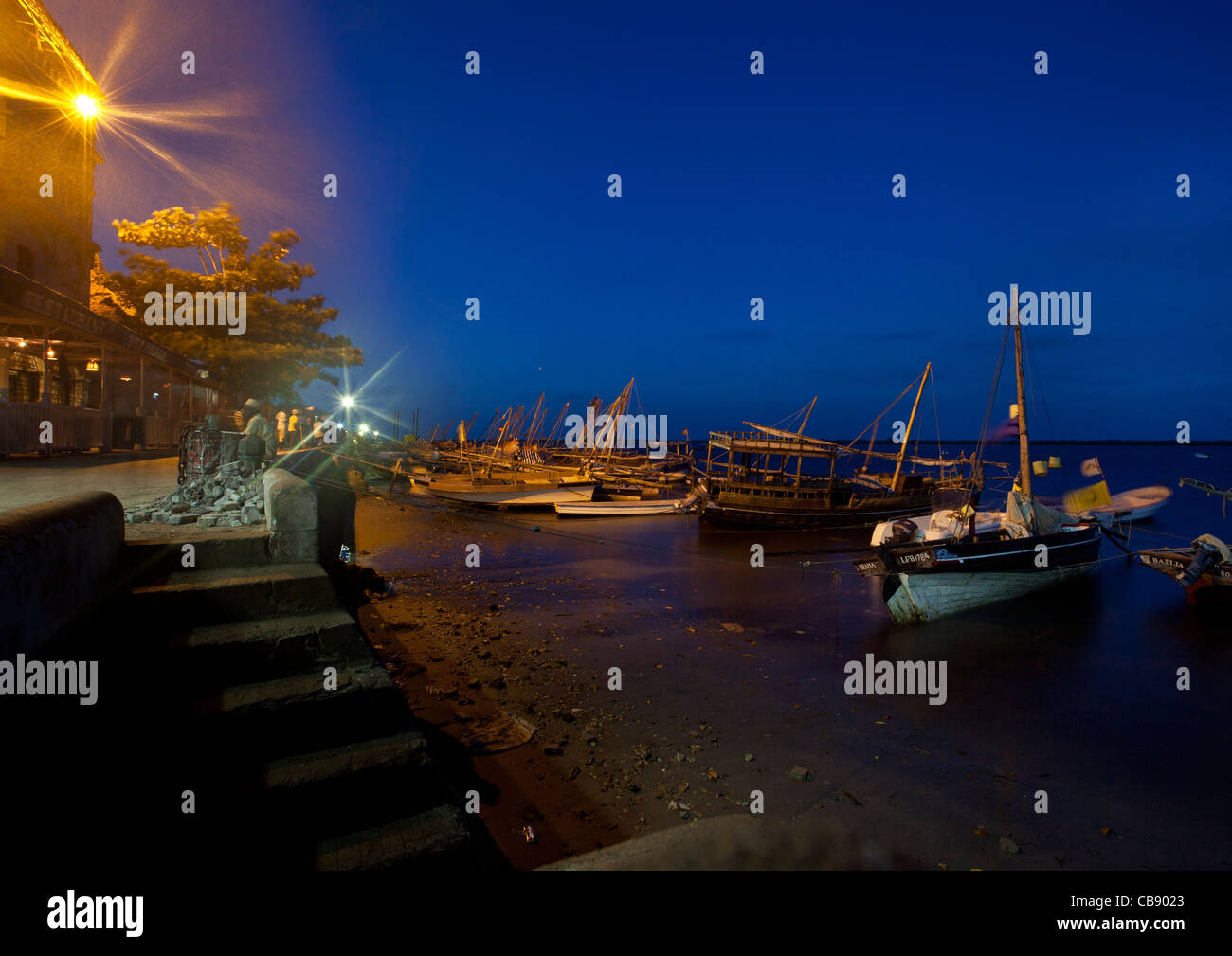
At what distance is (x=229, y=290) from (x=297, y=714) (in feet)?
89.2

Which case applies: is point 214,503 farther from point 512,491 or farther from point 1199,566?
point 512,491

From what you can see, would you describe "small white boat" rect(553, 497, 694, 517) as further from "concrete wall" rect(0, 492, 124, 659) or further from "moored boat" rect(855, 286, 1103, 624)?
"concrete wall" rect(0, 492, 124, 659)

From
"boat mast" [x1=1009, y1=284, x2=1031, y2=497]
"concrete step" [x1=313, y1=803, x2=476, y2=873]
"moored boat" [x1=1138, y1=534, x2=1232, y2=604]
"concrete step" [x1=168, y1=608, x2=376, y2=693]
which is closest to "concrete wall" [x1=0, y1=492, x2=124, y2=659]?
"concrete step" [x1=168, y1=608, x2=376, y2=693]

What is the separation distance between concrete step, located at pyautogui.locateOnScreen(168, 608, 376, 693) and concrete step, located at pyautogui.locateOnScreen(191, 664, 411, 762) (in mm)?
110

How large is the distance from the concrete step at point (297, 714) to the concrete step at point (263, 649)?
0.36 ft

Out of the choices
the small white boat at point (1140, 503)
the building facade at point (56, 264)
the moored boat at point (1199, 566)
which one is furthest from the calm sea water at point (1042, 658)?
the building facade at point (56, 264)

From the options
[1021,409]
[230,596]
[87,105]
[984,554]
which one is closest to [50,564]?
[230,596]

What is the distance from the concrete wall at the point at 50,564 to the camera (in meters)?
3.00

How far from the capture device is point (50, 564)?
3.44 m
